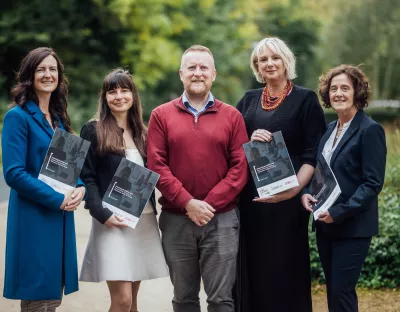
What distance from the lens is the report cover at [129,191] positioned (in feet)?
14.5

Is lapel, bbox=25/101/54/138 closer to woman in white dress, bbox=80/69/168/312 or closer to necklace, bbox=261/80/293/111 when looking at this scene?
woman in white dress, bbox=80/69/168/312

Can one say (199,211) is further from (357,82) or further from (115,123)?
(357,82)

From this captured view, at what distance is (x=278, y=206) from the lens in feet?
15.7

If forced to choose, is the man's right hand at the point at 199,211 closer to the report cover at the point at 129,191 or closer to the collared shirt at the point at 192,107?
the report cover at the point at 129,191

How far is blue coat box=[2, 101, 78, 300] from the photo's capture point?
4.18 metres

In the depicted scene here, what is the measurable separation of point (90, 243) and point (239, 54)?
1128 inches

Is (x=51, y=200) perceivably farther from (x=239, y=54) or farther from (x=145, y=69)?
(x=239, y=54)

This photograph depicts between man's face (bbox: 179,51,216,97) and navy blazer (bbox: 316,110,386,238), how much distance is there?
105 cm

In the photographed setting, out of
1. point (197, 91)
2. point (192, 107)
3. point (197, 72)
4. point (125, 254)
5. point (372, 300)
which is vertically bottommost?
point (372, 300)

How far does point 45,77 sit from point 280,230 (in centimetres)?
205

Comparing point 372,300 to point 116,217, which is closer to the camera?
point 116,217

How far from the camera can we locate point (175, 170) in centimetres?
452

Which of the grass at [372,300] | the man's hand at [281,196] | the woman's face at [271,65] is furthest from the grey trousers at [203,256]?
the grass at [372,300]

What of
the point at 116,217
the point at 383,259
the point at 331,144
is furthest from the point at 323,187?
the point at 383,259
